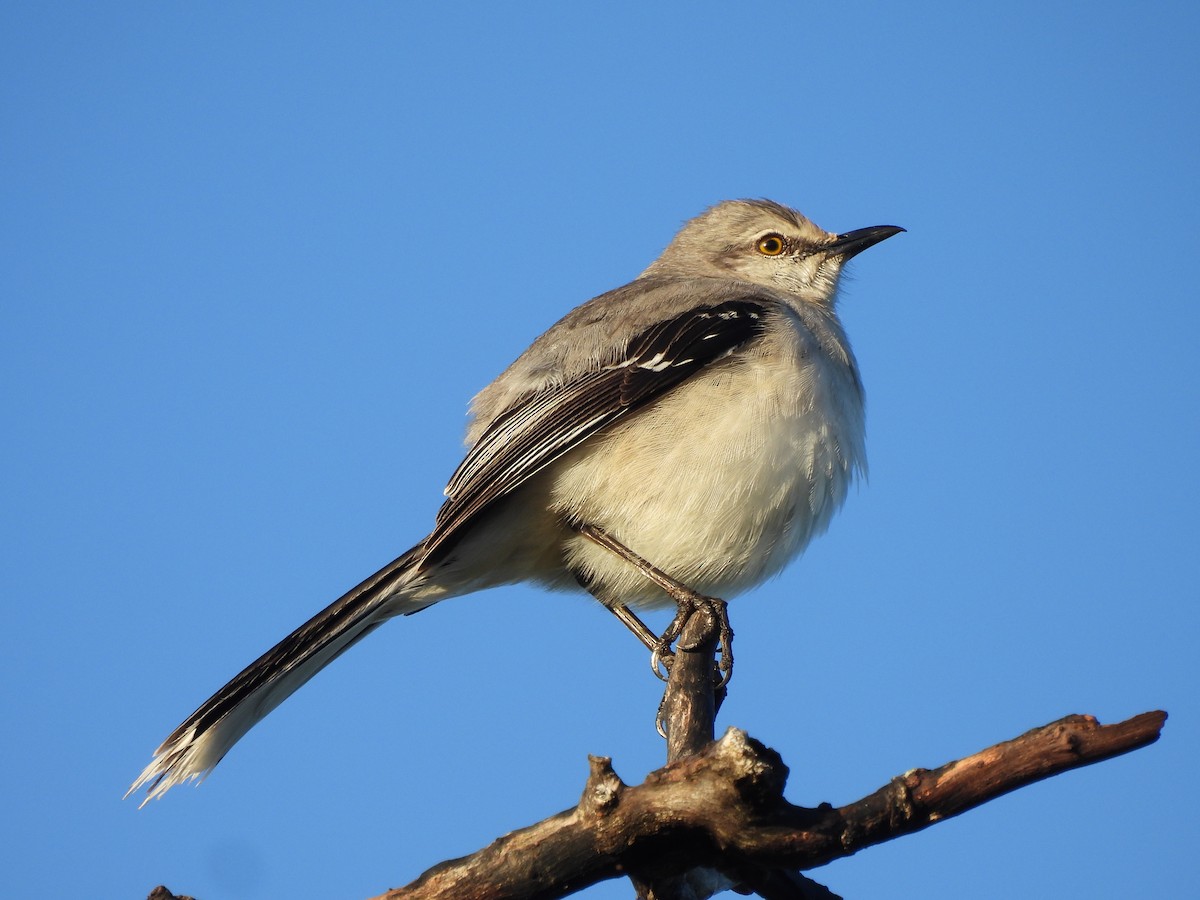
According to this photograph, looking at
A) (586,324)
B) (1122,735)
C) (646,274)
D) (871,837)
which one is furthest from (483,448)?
(1122,735)

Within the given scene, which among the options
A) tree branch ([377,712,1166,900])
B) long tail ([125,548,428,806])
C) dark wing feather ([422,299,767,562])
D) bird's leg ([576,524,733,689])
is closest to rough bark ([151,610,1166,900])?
tree branch ([377,712,1166,900])

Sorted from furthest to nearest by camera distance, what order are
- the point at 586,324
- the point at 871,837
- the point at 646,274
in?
1. the point at 646,274
2. the point at 586,324
3. the point at 871,837

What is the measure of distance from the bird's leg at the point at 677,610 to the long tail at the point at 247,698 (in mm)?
1432

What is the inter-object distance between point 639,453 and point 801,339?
1.18 meters

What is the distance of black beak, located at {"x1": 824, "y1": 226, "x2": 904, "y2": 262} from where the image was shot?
8.49 metres

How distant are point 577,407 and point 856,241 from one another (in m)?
2.97

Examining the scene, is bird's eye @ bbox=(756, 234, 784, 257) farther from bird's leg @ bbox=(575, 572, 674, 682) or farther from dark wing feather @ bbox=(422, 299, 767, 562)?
bird's leg @ bbox=(575, 572, 674, 682)

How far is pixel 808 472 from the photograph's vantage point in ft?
21.3

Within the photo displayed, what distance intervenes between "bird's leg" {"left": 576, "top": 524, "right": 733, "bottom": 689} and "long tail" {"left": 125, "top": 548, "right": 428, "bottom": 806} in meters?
1.43

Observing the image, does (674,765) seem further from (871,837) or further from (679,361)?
(679,361)

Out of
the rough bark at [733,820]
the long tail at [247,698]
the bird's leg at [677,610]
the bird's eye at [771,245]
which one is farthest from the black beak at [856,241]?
the rough bark at [733,820]

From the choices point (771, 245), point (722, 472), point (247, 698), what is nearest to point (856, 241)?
point (771, 245)

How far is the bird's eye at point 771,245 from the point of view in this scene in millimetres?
8625

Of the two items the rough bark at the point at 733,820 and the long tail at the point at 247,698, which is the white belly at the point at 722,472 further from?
the rough bark at the point at 733,820
